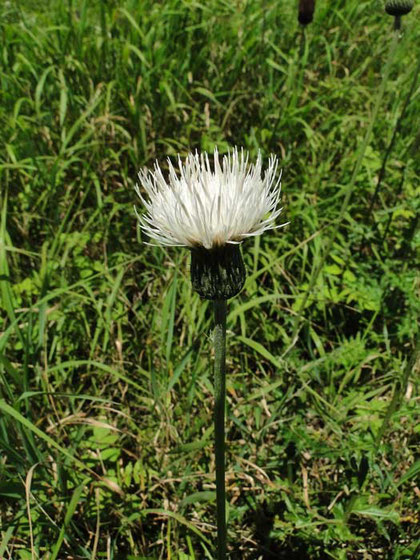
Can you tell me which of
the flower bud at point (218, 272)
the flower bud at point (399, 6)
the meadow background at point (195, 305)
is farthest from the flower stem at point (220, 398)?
the flower bud at point (399, 6)

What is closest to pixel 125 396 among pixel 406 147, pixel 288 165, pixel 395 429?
pixel 395 429

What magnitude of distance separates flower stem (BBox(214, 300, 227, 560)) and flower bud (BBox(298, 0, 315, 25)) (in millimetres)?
1566

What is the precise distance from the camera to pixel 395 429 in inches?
63.9

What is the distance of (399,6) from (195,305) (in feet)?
3.76

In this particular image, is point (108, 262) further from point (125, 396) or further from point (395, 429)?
point (395, 429)

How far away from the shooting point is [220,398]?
1058 mm

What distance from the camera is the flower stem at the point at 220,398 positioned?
1.00 metres

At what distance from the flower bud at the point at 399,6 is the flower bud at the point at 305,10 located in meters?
0.47

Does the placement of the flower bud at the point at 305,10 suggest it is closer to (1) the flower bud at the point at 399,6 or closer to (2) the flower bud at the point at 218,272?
(1) the flower bud at the point at 399,6

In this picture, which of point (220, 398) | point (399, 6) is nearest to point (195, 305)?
point (220, 398)

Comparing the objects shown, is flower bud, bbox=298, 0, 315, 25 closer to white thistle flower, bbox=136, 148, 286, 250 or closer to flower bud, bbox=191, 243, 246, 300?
white thistle flower, bbox=136, 148, 286, 250

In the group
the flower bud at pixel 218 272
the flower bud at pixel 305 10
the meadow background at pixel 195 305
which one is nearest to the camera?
the flower bud at pixel 218 272

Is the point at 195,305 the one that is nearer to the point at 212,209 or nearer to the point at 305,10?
the point at 212,209

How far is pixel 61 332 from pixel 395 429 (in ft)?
3.85
